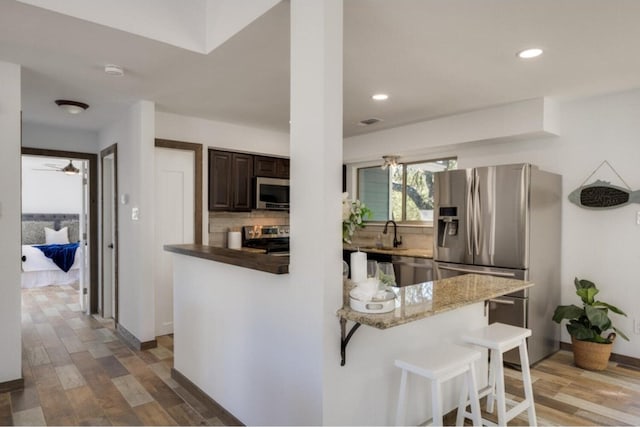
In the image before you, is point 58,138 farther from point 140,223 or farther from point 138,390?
point 138,390

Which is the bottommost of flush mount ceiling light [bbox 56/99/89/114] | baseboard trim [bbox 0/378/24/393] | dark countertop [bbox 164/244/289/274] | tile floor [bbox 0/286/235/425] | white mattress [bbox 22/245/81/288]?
tile floor [bbox 0/286/235/425]

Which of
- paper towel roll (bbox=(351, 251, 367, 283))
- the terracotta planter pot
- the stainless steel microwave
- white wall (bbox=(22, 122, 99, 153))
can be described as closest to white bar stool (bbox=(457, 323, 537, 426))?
paper towel roll (bbox=(351, 251, 367, 283))

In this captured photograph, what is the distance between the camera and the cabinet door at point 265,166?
16.7ft

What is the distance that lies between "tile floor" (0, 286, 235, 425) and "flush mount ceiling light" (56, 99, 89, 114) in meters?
2.31

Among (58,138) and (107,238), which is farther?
(107,238)

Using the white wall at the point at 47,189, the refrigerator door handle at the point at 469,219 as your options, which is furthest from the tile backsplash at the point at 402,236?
the white wall at the point at 47,189

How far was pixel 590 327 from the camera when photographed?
3385 millimetres

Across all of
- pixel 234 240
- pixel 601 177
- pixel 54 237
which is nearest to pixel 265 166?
pixel 234 240

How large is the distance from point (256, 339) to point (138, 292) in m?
2.22

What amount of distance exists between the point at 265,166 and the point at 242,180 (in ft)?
1.39

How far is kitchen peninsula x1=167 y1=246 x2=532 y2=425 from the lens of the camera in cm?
175

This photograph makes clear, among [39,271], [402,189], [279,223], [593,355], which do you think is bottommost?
[593,355]

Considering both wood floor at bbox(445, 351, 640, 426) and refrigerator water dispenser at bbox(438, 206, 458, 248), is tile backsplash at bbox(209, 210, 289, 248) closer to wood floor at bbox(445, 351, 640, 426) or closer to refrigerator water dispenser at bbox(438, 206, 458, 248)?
refrigerator water dispenser at bbox(438, 206, 458, 248)

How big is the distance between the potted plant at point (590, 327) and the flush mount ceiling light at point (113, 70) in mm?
4162
